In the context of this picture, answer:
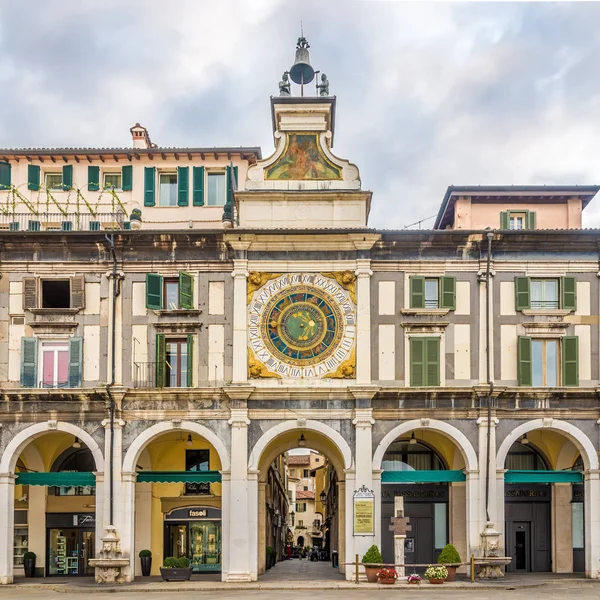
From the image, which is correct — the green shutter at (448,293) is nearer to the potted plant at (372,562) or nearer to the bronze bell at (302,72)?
the potted plant at (372,562)

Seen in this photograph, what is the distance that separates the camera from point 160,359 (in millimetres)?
43406

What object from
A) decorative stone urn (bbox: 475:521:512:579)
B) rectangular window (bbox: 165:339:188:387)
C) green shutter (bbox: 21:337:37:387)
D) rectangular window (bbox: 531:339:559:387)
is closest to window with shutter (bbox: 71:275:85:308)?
green shutter (bbox: 21:337:37:387)

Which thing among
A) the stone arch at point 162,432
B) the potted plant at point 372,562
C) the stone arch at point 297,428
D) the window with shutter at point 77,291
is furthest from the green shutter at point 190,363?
the potted plant at point 372,562

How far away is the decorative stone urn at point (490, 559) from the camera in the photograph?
4159cm

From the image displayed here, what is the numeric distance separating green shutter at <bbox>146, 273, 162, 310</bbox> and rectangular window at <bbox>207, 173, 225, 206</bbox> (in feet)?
32.3

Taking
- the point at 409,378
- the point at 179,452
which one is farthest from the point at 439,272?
the point at 179,452

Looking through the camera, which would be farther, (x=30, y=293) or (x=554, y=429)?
(x=30, y=293)

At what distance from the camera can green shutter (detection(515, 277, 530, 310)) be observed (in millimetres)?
43781

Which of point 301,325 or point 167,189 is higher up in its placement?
point 167,189

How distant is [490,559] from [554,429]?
6.53 meters

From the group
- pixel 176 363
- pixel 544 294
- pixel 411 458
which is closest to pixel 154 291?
pixel 176 363

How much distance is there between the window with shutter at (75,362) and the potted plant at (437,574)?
57.8ft

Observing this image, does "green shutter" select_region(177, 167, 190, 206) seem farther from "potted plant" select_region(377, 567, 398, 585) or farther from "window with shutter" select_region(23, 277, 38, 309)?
"potted plant" select_region(377, 567, 398, 585)

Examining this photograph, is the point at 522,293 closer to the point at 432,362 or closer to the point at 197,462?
the point at 432,362
